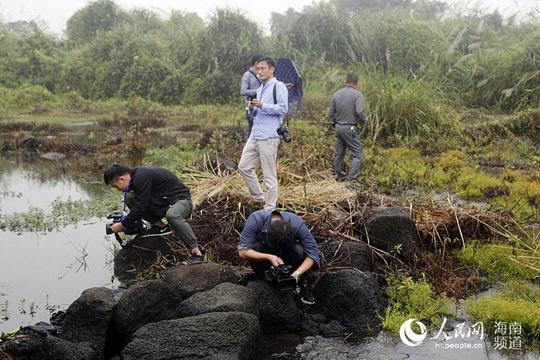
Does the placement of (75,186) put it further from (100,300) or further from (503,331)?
(503,331)

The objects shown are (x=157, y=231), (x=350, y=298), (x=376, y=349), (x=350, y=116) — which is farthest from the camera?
(x=350, y=116)

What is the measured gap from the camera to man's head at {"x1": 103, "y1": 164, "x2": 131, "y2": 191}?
582 centimetres

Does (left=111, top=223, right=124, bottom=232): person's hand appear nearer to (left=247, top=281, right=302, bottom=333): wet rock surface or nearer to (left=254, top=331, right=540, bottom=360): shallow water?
(left=247, top=281, right=302, bottom=333): wet rock surface

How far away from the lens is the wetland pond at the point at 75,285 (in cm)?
457

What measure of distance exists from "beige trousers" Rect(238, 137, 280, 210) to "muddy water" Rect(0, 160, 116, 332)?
6.75 ft

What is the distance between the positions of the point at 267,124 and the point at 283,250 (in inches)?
85.2

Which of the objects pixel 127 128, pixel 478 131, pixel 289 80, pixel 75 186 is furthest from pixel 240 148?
pixel 127 128

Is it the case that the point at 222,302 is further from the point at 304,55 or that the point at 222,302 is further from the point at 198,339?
the point at 304,55

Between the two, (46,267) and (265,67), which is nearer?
(46,267)

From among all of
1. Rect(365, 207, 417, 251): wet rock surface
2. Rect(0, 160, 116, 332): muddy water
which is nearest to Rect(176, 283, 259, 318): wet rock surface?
Rect(0, 160, 116, 332): muddy water

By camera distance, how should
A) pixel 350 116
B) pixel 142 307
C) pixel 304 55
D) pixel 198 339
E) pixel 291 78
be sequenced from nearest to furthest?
1. pixel 198 339
2. pixel 142 307
3. pixel 350 116
4. pixel 291 78
5. pixel 304 55

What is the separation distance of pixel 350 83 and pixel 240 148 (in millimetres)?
3280

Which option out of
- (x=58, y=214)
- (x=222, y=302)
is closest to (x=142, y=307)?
(x=222, y=302)

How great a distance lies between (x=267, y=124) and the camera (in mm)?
6922
